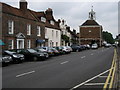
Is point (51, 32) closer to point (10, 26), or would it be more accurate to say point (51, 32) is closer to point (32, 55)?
point (10, 26)

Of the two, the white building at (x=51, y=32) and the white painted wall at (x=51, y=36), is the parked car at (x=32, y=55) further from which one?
the white painted wall at (x=51, y=36)

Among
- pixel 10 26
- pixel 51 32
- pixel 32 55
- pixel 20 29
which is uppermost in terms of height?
pixel 51 32

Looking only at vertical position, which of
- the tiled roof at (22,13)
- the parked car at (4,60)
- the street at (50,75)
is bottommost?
the street at (50,75)

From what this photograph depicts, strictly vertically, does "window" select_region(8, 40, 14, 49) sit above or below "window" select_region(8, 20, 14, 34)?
below

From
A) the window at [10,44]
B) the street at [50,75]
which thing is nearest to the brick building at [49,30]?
the window at [10,44]

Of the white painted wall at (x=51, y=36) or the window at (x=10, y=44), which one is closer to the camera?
the window at (x=10, y=44)

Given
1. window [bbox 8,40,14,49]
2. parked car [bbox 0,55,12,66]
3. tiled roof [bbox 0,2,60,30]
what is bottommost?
parked car [bbox 0,55,12,66]

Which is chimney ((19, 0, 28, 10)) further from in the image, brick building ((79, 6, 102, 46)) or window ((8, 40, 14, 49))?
brick building ((79, 6, 102, 46))

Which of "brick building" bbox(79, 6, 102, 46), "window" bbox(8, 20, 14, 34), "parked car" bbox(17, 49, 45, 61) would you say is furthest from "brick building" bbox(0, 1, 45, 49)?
"brick building" bbox(79, 6, 102, 46)

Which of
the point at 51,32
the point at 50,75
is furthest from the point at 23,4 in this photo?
the point at 50,75

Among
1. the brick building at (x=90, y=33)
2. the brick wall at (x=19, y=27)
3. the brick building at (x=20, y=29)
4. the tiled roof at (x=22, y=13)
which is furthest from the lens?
the brick building at (x=90, y=33)

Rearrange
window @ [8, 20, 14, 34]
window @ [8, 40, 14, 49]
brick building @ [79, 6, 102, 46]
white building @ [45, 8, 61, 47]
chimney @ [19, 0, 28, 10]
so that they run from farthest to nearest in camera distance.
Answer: brick building @ [79, 6, 102, 46] → white building @ [45, 8, 61, 47] → chimney @ [19, 0, 28, 10] → window @ [8, 20, 14, 34] → window @ [8, 40, 14, 49]

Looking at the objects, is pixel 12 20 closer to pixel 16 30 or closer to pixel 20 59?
pixel 16 30

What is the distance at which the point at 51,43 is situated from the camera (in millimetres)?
45812
